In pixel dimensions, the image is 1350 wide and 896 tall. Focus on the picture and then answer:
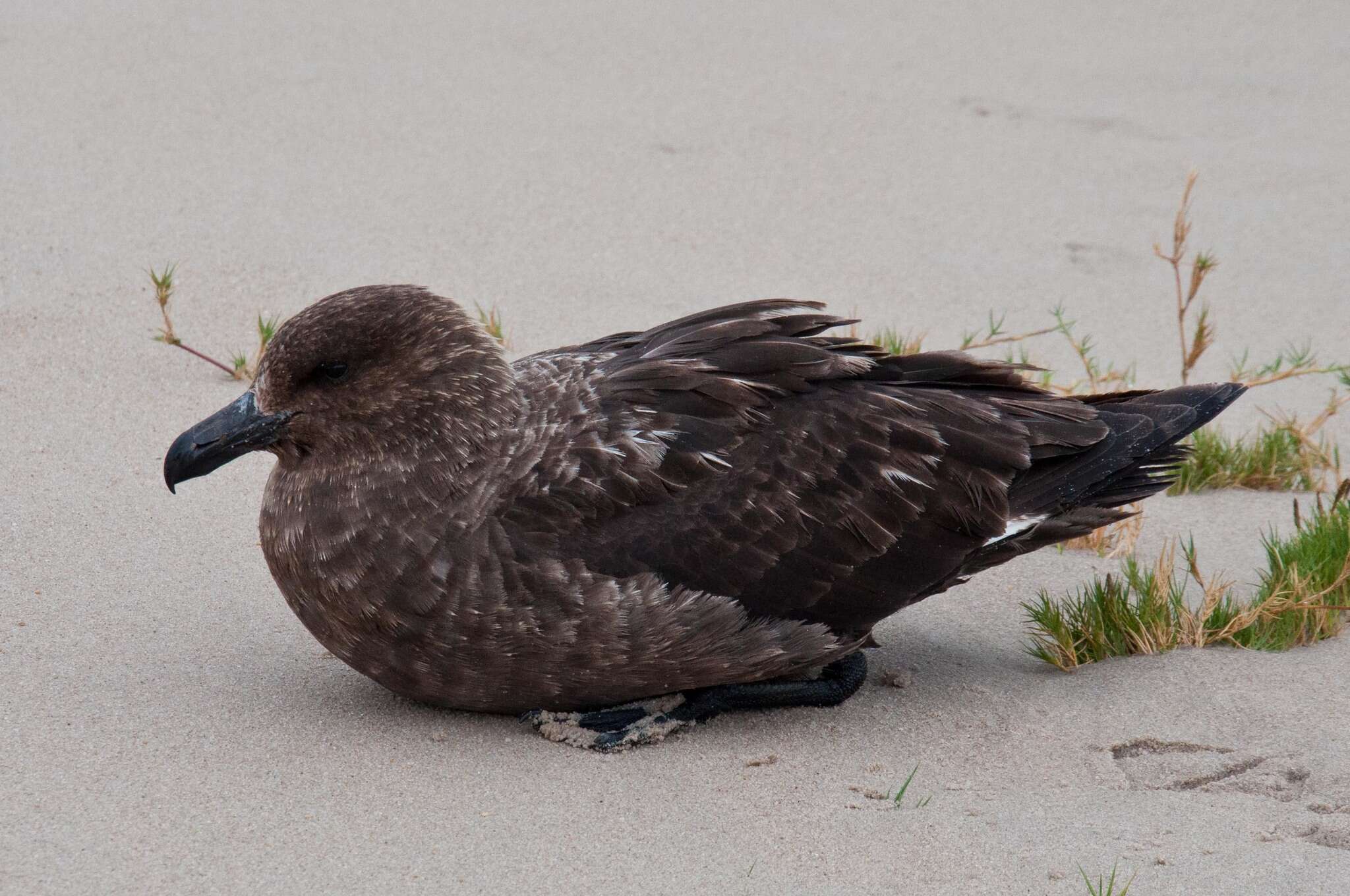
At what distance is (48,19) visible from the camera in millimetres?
7859

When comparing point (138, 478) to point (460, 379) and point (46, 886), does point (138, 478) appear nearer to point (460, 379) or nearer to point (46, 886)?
point (460, 379)

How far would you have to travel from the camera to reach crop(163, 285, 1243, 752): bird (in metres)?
3.89

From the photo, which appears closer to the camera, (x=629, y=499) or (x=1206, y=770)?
(x=1206, y=770)

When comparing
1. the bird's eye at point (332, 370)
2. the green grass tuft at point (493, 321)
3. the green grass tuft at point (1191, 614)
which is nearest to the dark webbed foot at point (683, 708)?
the green grass tuft at point (1191, 614)

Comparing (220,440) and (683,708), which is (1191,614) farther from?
(220,440)

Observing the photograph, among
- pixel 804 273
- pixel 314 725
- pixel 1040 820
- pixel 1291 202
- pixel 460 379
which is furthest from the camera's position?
pixel 1291 202

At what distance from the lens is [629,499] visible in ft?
13.1

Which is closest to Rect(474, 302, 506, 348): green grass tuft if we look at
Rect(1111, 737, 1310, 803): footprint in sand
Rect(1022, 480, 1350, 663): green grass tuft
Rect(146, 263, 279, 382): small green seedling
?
Rect(146, 263, 279, 382): small green seedling

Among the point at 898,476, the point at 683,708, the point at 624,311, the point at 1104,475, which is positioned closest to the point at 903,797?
the point at 683,708

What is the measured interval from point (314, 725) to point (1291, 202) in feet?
18.1

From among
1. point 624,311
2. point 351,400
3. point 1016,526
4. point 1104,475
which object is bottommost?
point 1016,526

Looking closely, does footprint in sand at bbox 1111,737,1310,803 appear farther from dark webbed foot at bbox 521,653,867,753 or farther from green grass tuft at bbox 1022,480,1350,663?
dark webbed foot at bbox 521,653,867,753

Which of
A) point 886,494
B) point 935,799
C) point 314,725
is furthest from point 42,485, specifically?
point 935,799

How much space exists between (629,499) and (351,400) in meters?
0.76
